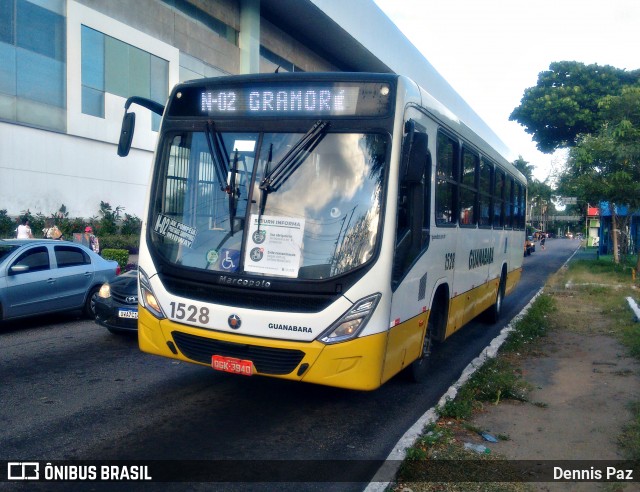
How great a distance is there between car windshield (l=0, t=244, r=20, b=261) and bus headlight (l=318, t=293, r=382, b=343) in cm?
716

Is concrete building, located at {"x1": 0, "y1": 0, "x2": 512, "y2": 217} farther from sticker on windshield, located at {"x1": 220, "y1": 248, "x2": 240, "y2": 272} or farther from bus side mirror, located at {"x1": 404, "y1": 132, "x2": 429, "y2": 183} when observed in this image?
bus side mirror, located at {"x1": 404, "y1": 132, "x2": 429, "y2": 183}

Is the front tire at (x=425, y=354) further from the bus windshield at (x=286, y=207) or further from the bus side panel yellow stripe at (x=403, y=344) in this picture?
the bus windshield at (x=286, y=207)

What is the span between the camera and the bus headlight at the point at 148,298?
6012 mm

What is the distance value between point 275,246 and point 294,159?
80cm

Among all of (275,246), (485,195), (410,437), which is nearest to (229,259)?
(275,246)

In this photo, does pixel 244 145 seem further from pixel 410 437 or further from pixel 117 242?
pixel 117 242

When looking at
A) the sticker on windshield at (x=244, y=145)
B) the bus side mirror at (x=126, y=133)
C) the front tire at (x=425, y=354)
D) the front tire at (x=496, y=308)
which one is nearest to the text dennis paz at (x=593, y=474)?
the front tire at (x=425, y=354)

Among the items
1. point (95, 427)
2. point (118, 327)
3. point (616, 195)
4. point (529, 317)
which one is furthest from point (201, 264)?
point (616, 195)

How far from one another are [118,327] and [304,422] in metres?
4.62

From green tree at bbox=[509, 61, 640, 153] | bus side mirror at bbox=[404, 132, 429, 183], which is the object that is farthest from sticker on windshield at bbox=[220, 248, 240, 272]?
green tree at bbox=[509, 61, 640, 153]

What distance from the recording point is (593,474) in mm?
5000

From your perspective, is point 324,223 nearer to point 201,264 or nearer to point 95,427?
point 201,264

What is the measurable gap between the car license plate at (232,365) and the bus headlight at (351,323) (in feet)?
2.29

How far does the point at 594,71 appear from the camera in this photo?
38.5 m
